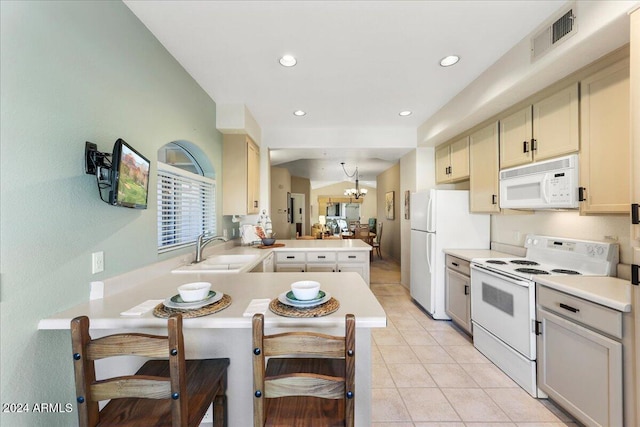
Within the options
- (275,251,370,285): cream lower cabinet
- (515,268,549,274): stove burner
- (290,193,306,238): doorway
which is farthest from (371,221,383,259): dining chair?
(515,268,549,274): stove burner

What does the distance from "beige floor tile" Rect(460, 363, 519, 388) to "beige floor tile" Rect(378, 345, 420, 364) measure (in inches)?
16.9

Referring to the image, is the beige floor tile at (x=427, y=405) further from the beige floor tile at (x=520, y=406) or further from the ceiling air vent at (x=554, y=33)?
the ceiling air vent at (x=554, y=33)

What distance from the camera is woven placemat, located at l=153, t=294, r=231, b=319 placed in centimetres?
120

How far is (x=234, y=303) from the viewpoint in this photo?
137cm

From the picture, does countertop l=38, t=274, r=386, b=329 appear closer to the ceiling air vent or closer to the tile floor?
the tile floor

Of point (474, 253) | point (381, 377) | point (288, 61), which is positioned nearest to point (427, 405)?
point (381, 377)

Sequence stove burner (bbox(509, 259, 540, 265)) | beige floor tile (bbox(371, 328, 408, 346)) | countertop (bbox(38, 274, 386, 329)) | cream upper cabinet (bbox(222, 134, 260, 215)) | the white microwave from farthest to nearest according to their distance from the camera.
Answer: cream upper cabinet (bbox(222, 134, 260, 215))
beige floor tile (bbox(371, 328, 408, 346))
stove burner (bbox(509, 259, 540, 265))
the white microwave
countertop (bbox(38, 274, 386, 329))

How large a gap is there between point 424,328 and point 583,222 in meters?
1.83

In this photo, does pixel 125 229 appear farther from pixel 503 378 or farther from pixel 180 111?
pixel 503 378

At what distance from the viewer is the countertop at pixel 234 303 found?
116 centimetres

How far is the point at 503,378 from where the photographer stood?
7.27 ft

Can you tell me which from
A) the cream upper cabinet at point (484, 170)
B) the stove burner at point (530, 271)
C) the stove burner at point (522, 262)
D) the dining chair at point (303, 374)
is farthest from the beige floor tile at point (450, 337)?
the dining chair at point (303, 374)

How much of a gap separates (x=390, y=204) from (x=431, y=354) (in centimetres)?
504

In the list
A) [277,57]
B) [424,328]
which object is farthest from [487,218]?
[277,57]
